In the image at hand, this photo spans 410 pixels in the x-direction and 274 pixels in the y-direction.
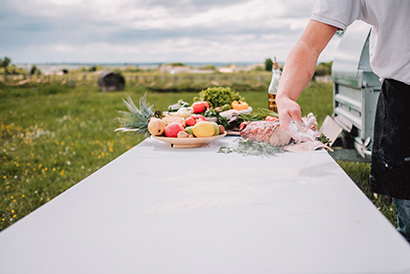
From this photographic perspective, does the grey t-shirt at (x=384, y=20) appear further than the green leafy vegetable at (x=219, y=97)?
No

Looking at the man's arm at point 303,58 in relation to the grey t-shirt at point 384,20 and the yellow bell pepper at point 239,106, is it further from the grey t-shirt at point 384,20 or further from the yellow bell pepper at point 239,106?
the yellow bell pepper at point 239,106

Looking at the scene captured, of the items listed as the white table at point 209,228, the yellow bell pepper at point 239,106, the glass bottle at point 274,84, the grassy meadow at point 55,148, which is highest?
the glass bottle at point 274,84

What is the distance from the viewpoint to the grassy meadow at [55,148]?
444cm

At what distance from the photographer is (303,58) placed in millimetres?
1652

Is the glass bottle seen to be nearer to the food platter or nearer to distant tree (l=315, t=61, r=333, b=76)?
the food platter

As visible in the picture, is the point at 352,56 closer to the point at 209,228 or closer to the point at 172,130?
the point at 172,130

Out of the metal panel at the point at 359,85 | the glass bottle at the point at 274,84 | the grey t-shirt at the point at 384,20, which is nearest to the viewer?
the grey t-shirt at the point at 384,20

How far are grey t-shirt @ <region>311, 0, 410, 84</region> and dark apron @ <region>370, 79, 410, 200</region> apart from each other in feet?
0.43

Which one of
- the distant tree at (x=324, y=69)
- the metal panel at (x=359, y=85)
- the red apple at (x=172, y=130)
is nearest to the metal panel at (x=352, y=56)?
the metal panel at (x=359, y=85)

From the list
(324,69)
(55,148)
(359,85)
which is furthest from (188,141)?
(324,69)

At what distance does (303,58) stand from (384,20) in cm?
41

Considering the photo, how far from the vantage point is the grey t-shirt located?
1570 mm

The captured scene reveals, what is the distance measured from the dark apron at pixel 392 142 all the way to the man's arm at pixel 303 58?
551 millimetres

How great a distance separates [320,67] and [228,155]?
603 inches
